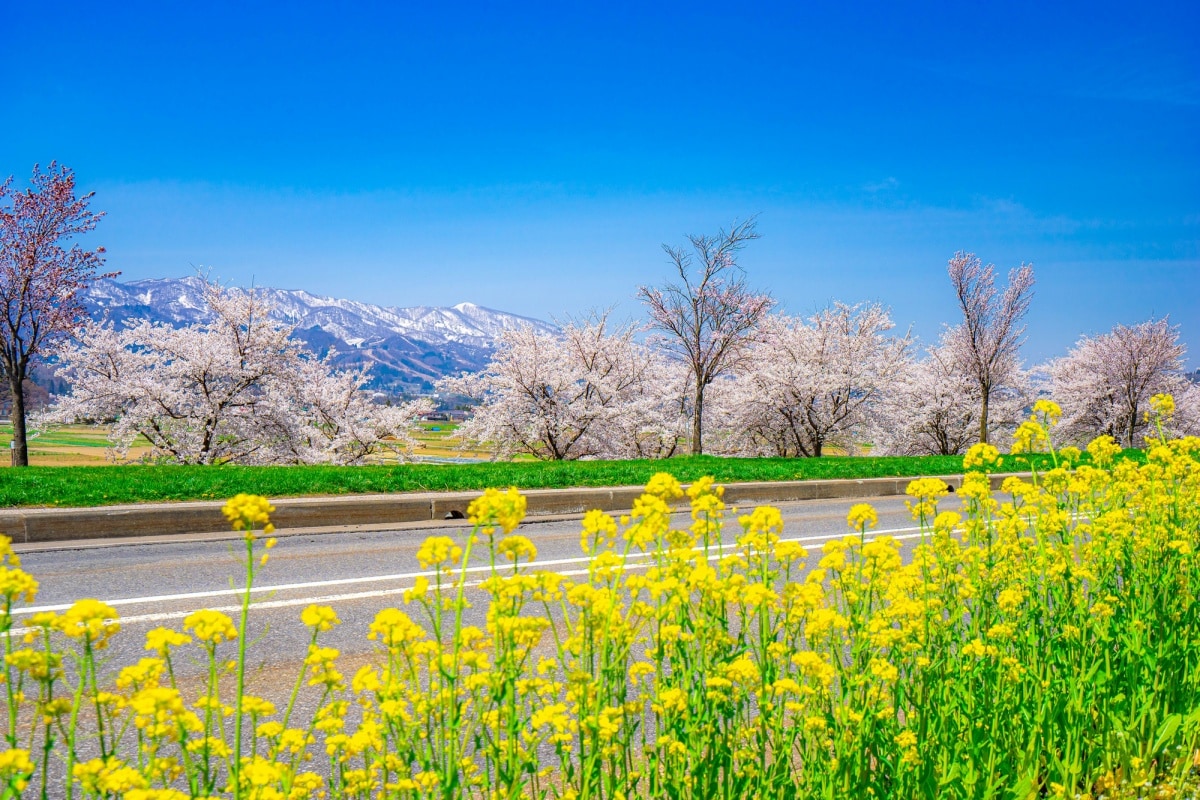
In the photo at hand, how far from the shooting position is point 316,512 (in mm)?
9922

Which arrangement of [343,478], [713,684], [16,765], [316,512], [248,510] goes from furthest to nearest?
1. [343,478]
2. [316,512]
3. [713,684]
4. [248,510]
5. [16,765]

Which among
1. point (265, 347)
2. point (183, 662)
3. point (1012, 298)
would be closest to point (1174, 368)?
point (1012, 298)

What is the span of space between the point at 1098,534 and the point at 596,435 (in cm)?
2607

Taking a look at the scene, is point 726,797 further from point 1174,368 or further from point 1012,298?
point 1174,368

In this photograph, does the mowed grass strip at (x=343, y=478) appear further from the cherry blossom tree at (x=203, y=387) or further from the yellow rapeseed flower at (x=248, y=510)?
the cherry blossom tree at (x=203, y=387)

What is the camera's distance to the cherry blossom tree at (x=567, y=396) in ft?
95.0

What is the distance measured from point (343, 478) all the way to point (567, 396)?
17578mm

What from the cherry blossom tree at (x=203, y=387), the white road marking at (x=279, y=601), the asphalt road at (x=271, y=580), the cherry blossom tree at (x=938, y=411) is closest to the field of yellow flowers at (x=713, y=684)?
the asphalt road at (x=271, y=580)

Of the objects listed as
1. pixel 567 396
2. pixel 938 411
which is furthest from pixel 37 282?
pixel 938 411

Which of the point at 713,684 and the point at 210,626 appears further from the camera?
the point at 713,684

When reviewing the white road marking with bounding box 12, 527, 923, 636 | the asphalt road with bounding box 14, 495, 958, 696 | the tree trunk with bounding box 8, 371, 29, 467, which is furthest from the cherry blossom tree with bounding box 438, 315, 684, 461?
the white road marking with bounding box 12, 527, 923, 636

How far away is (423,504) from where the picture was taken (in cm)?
1044

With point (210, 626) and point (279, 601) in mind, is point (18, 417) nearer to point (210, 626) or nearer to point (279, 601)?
point (279, 601)

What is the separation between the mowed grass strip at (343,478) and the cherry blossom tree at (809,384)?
1441 centimetres
